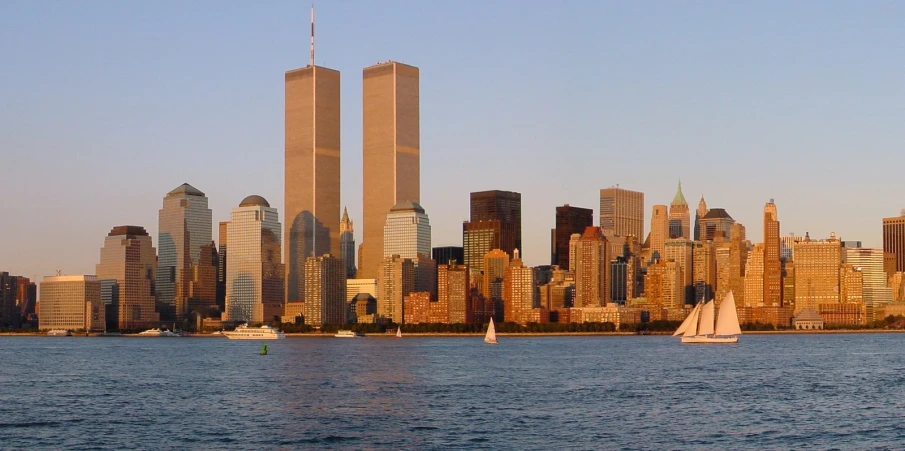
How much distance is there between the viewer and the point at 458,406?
86188 mm

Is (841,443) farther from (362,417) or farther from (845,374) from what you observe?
(845,374)

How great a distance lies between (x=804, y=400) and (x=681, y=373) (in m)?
30.0

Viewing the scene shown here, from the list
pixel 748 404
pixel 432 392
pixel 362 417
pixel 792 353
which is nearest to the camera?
pixel 362 417

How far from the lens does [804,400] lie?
91875mm

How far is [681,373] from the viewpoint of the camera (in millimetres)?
121625

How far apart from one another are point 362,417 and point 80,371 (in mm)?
64659

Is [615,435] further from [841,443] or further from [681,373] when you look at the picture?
[681,373]

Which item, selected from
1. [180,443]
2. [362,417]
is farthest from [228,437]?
[362,417]

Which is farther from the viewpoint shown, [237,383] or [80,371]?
[80,371]

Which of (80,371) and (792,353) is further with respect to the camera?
(792,353)

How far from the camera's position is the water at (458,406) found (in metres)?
69.8

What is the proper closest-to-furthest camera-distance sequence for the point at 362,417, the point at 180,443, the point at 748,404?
the point at 180,443 → the point at 362,417 → the point at 748,404

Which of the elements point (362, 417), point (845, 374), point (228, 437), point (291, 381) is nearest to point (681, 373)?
point (845, 374)

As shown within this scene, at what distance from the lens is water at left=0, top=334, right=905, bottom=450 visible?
6981cm
